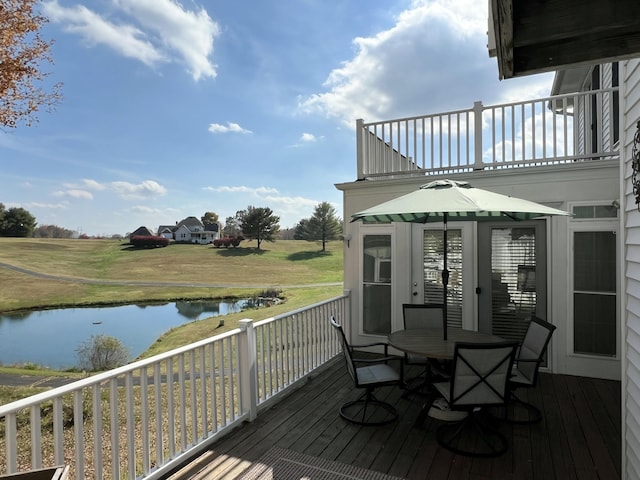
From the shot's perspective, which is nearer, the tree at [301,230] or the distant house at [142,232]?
the distant house at [142,232]

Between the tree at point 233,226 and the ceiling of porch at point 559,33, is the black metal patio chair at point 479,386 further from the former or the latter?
the tree at point 233,226

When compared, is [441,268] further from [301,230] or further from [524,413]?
[301,230]

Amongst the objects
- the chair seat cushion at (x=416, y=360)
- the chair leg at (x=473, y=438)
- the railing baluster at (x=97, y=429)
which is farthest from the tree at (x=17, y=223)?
the chair leg at (x=473, y=438)

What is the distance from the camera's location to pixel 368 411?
348cm

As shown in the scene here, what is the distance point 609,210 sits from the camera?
4.22 metres

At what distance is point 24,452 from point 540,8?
5708 mm

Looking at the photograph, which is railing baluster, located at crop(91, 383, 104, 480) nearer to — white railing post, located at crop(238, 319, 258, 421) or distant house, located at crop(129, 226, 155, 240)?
white railing post, located at crop(238, 319, 258, 421)

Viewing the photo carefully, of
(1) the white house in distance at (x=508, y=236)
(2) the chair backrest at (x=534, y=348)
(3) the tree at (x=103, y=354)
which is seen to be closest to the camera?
(2) the chair backrest at (x=534, y=348)

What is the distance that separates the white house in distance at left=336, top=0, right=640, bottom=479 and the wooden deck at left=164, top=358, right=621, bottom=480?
3.43 ft

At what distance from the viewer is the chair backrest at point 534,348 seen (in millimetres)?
3113

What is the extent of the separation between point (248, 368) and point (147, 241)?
101ft

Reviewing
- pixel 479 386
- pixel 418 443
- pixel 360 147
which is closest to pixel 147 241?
pixel 360 147

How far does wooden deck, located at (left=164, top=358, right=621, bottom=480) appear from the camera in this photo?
253 cm

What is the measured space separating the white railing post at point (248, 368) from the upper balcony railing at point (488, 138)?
3.29 metres
